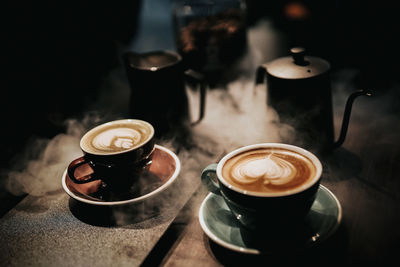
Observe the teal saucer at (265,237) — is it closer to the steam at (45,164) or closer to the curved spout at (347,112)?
the curved spout at (347,112)

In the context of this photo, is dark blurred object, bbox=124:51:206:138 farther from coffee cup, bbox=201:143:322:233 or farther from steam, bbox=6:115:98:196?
coffee cup, bbox=201:143:322:233

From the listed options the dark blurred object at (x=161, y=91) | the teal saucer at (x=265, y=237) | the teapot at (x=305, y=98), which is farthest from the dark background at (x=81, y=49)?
the teal saucer at (x=265, y=237)

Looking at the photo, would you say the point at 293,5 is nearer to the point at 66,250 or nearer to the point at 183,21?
the point at 183,21

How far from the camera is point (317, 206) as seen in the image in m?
0.70

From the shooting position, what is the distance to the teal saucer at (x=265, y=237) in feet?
2.03

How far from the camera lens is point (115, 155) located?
31.1 inches

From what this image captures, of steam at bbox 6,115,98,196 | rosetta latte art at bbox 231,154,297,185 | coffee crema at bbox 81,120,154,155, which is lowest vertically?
steam at bbox 6,115,98,196

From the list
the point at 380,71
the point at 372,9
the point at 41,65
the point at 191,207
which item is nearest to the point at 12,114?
the point at 41,65

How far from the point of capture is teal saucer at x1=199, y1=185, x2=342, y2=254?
2.03ft

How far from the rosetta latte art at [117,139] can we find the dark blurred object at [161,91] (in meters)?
0.20

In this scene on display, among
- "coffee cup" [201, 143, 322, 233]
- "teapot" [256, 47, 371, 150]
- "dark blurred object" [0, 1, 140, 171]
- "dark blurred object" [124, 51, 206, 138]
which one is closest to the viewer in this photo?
"coffee cup" [201, 143, 322, 233]

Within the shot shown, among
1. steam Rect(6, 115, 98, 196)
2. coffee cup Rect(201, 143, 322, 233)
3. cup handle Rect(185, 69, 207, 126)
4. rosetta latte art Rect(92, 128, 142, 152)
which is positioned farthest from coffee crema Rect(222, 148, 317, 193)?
steam Rect(6, 115, 98, 196)

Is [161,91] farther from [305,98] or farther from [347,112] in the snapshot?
[347,112]

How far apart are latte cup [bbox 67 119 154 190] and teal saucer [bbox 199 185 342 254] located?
0.21 m
